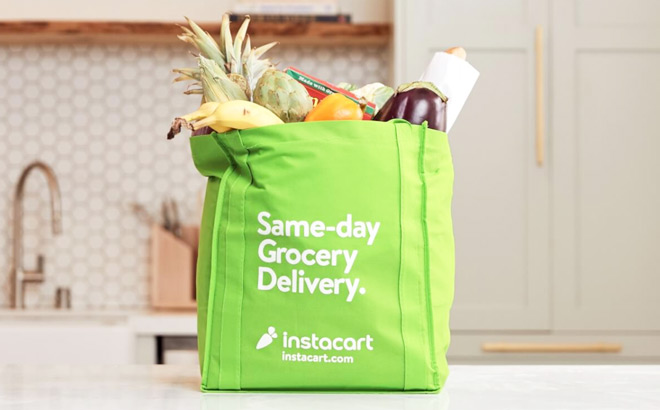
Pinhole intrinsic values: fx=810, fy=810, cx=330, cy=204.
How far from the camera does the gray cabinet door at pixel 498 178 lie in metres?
2.50

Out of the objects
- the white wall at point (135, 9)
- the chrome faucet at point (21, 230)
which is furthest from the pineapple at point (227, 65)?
the chrome faucet at point (21, 230)

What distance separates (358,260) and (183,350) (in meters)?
1.85

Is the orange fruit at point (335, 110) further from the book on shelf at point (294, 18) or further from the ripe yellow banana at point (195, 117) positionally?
the book on shelf at point (294, 18)

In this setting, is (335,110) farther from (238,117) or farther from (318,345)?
(318,345)

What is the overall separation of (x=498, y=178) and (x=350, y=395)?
1.88 meters

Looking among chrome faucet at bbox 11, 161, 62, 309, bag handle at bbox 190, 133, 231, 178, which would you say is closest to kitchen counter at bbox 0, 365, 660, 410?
bag handle at bbox 190, 133, 231, 178

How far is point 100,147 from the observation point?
295 cm

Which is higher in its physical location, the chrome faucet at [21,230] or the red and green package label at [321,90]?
the red and green package label at [321,90]

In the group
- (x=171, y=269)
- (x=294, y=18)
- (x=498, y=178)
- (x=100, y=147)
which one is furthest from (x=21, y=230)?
(x=498, y=178)

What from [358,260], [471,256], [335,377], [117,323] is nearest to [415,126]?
[358,260]

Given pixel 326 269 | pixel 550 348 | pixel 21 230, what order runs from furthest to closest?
1. pixel 21 230
2. pixel 550 348
3. pixel 326 269

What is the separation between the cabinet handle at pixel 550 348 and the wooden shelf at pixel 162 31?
1.13 m

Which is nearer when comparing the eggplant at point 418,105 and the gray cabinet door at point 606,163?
the eggplant at point 418,105

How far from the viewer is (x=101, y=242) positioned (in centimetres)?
292
